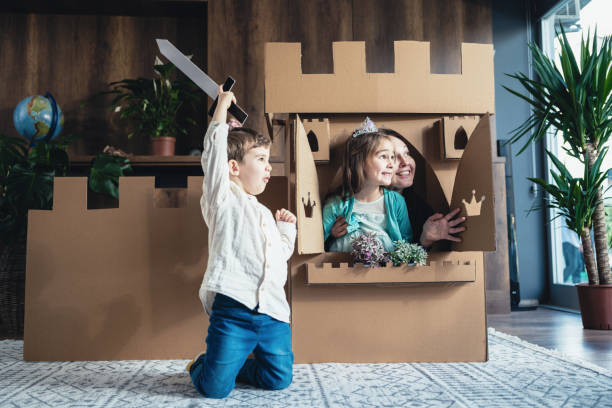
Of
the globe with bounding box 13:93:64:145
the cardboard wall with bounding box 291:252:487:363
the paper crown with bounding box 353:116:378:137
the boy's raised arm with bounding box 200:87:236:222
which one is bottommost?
the cardboard wall with bounding box 291:252:487:363

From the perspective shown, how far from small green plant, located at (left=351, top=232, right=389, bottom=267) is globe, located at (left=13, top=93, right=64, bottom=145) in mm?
1788

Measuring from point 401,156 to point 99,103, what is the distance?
77.0 inches

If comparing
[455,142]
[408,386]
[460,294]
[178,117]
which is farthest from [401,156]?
[178,117]

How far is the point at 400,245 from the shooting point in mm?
1354

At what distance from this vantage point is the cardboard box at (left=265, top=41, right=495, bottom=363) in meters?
1.32

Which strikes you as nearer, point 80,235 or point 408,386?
point 408,386

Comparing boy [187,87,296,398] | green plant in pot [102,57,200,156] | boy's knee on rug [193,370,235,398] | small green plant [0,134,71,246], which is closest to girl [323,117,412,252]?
boy [187,87,296,398]

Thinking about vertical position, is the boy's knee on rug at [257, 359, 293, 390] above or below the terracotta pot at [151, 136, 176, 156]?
below

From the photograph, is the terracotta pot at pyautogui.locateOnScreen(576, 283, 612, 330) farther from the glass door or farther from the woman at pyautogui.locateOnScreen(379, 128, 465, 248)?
the woman at pyautogui.locateOnScreen(379, 128, 465, 248)

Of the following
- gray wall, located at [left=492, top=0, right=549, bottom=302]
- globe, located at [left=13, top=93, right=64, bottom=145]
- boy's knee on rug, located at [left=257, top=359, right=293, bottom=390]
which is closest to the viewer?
boy's knee on rug, located at [left=257, top=359, right=293, bottom=390]

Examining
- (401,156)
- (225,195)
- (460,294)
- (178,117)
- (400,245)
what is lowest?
(460,294)

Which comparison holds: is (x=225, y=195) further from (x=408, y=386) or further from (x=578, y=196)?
(x=578, y=196)

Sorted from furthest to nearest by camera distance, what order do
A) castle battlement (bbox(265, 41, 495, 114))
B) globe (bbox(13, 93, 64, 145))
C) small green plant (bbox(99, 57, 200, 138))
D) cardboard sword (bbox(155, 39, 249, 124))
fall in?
small green plant (bbox(99, 57, 200, 138))
globe (bbox(13, 93, 64, 145))
castle battlement (bbox(265, 41, 495, 114))
cardboard sword (bbox(155, 39, 249, 124))

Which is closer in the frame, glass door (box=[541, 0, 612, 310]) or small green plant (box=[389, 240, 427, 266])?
small green plant (box=[389, 240, 427, 266])
